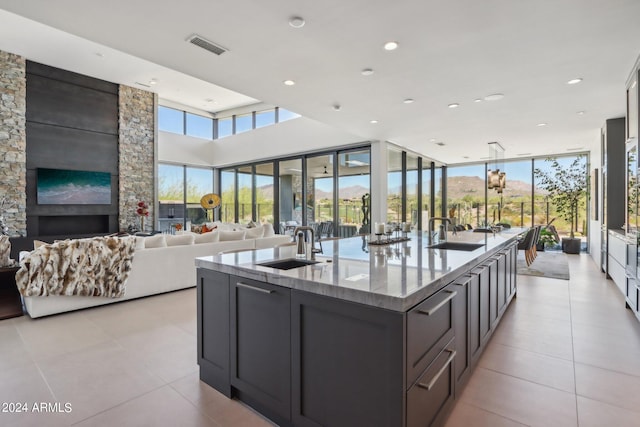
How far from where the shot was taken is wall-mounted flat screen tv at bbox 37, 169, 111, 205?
24.2ft

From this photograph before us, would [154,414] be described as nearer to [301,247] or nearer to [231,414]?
[231,414]

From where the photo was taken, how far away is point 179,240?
190 inches

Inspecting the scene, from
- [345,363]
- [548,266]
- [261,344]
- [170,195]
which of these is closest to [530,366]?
[345,363]

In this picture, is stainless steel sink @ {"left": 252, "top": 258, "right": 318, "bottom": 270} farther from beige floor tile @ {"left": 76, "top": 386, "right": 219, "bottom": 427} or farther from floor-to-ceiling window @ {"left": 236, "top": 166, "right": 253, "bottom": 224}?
floor-to-ceiling window @ {"left": 236, "top": 166, "right": 253, "bottom": 224}

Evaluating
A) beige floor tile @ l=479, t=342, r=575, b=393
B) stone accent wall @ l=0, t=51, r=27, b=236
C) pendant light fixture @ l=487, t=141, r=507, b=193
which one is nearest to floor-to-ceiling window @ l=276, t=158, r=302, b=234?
pendant light fixture @ l=487, t=141, r=507, b=193

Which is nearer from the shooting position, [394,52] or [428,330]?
[428,330]

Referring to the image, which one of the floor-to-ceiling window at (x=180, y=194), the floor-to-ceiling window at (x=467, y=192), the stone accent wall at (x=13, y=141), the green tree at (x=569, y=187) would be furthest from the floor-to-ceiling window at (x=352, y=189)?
the stone accent wall at (x=13, y=141)

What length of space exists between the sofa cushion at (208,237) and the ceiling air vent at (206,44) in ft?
9.20

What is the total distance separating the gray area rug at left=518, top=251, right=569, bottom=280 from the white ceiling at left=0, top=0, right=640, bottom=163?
2738 mm

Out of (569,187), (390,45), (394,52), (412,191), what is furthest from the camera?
(412,191)

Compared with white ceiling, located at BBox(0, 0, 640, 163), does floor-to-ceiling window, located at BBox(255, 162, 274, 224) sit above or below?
below

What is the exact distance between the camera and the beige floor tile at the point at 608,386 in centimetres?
212

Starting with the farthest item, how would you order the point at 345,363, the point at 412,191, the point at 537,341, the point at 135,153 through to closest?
the point at 412,191, the point at 135,153, the point at 537,341, the point at 345,363

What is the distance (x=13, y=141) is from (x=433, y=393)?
358 inches
